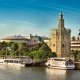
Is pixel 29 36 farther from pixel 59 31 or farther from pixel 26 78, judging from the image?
pixel 26 78

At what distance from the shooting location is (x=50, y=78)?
47.2 meters

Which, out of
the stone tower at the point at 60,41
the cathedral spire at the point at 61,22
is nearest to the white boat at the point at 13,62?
the stone tower at the point at 60,41

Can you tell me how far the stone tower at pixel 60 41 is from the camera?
82125mm

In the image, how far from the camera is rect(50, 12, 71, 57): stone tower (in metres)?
82.1

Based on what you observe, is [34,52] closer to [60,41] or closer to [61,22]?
[60,41]

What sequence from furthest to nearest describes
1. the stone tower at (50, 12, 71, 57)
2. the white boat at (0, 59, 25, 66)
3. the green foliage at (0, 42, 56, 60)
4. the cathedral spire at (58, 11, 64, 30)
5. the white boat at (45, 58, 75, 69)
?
the cathedral spire at (58, 11, 64, 30), the stone tower at (50, 12, 71, 57), the green foliage at (0, 42, 56, 60), the white boat at (0, 59, 25, 66), the white boat at (45, 58, 75, 69)

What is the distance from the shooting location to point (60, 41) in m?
82.3

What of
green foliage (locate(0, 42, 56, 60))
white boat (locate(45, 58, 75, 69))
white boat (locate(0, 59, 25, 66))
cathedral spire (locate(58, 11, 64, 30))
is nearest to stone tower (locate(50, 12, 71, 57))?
cathedral spire (locate(58, 11, 64, 30))

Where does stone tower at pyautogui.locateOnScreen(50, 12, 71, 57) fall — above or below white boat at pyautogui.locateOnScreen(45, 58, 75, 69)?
above

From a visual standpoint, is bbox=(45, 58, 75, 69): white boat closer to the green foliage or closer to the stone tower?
the green foliage

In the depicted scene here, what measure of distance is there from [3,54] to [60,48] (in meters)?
14.0

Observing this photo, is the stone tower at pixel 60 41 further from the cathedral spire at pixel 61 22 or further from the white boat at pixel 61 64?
the white boat at pixel 61 64

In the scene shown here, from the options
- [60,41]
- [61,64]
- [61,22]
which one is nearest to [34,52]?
[60,41]

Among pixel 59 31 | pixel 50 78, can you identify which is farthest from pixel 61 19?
pixel 50 78
